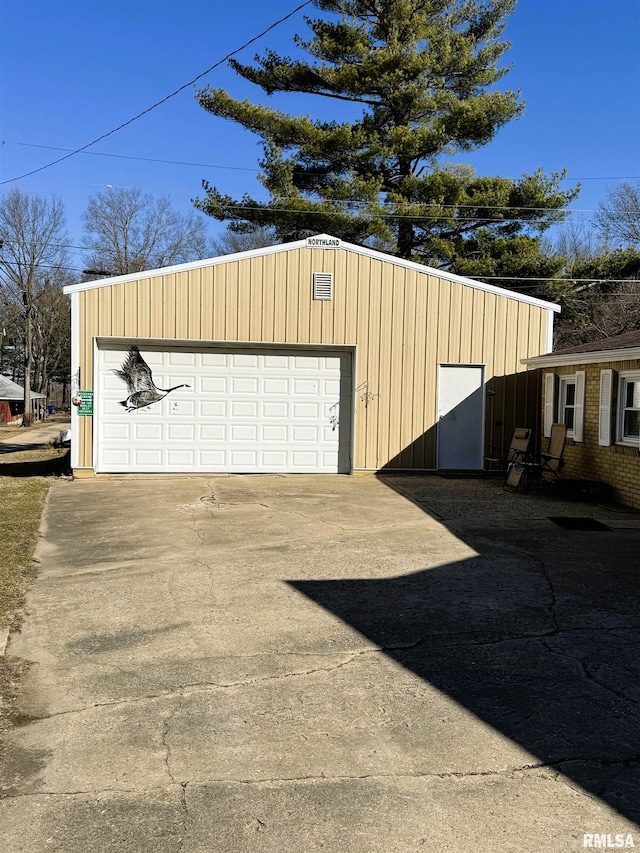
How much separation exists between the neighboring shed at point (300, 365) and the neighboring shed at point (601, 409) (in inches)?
50.1

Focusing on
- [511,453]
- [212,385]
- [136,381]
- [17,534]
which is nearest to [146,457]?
[136,381]

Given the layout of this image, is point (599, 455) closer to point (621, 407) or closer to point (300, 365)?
point (621, 407)

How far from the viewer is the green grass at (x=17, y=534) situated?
549cm

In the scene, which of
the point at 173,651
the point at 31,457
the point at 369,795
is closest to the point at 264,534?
the point at 173,651

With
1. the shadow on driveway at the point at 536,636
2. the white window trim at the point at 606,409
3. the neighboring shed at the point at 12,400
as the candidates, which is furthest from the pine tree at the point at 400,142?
the neighboring shed at the point at 12,400

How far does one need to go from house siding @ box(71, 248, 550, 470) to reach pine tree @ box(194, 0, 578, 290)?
29.9ft

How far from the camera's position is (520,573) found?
21.1ft

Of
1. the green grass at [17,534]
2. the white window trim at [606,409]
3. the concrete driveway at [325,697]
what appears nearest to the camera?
the concrete driveway at [325,697]

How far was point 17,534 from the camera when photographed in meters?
7.64

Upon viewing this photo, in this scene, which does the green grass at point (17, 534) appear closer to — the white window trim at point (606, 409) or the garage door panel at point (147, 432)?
Result: the garage door panel at point (147, 432)

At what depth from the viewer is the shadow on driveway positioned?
3291 mm

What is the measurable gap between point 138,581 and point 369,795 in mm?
3628

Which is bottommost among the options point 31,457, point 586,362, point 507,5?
point 31,457

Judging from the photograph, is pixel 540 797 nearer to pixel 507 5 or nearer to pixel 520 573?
pixel 520 573
